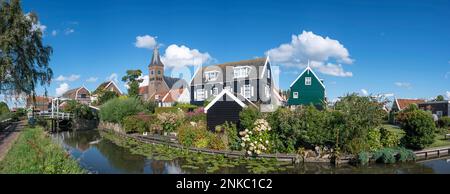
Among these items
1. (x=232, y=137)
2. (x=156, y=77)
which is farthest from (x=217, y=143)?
(x=156, y=77)

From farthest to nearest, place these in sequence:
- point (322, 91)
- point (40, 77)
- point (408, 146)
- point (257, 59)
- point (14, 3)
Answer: point (257, 59), point (322, 91), point (40, 77), point (14, 3), point (408, 146)

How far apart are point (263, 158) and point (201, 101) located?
23439 millimetres

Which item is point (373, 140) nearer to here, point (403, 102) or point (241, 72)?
point (241, 72)

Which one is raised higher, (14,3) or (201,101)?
(14,3)

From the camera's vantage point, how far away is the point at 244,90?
111 feet

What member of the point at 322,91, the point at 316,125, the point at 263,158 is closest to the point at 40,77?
the point at 263,158

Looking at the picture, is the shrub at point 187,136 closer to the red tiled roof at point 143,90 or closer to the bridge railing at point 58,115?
the bridge railing at point 58,115

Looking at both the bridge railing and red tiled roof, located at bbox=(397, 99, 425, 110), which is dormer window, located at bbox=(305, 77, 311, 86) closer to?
red tiled roof, located at bbox=(397, 99, 425, 110)

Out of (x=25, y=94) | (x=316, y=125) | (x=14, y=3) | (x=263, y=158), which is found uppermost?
(x=14, y=3)

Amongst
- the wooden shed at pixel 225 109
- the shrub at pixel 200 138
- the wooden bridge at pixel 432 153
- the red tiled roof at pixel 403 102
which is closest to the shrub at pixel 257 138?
the shrub at pixel 200 138

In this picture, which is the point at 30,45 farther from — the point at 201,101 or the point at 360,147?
the point at 360,147

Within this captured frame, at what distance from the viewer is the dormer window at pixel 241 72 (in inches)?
1335

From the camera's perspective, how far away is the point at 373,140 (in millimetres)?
15180
